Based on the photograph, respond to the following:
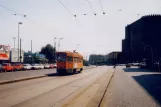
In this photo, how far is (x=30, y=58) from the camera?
93.7 metres

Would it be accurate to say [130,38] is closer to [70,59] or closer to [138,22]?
[138,22]

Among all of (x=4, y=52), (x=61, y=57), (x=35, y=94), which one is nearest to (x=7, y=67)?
(x=4, y=52)

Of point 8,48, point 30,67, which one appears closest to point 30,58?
point 8,48

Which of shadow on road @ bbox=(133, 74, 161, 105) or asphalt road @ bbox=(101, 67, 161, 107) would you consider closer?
asphalt road @ bbox=(101, 67, 161, 107)

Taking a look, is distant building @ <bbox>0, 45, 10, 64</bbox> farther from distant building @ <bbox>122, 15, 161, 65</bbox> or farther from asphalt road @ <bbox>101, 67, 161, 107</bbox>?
distant building @ <bbox>122, 15, 161, 65</bbox>

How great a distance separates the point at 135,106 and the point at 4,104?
561 cm

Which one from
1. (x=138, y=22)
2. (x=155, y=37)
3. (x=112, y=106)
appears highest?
(x=138, y=22)

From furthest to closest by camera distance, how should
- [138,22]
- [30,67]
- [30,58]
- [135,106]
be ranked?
[138,22] → [30,58] → [30,67] → [135,106]

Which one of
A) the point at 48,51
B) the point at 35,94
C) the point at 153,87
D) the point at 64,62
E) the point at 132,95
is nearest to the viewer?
the point at 35,94

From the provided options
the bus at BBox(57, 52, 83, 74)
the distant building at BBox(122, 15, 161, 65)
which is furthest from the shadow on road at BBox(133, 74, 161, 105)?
the distant building at BBox(122, 15, 161, 65)

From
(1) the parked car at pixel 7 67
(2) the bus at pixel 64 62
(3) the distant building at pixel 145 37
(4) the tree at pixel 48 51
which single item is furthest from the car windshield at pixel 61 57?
(4) the tree at pixel 48 51

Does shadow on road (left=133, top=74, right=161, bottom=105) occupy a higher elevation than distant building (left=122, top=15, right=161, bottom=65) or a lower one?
lower

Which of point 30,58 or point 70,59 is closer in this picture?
point 70,59

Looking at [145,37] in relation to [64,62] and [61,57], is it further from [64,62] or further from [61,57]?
[64,62]
